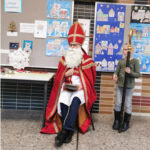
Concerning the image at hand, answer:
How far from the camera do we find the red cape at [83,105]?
254 centimetres

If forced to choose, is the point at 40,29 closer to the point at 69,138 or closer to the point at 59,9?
the point at 59,9

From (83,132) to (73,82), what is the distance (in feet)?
2.37

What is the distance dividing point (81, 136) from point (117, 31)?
181cm

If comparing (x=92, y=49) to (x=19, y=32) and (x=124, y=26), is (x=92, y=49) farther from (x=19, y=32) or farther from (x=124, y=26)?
(x=19, y=32)

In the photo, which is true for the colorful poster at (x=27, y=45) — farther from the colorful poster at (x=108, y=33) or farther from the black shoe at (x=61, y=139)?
the black shoe at (x=61, y=139)

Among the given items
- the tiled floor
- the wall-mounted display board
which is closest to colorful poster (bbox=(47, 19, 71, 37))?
the wall-mounted display board

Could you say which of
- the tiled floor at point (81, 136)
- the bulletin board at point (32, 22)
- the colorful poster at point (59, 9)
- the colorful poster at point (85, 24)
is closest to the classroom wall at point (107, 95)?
the colorful poster at point (85, 24)

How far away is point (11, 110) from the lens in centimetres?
333

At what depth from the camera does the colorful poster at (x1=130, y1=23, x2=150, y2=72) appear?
3.04m

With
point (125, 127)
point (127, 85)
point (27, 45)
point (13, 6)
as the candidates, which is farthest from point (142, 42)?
point (13, 6)

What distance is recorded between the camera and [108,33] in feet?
10.0

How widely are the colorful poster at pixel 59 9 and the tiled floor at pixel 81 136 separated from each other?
1775 millimetres

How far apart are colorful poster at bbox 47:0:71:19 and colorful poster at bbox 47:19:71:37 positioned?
3.3 inches

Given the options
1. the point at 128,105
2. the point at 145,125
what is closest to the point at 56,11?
the point at 128,105
